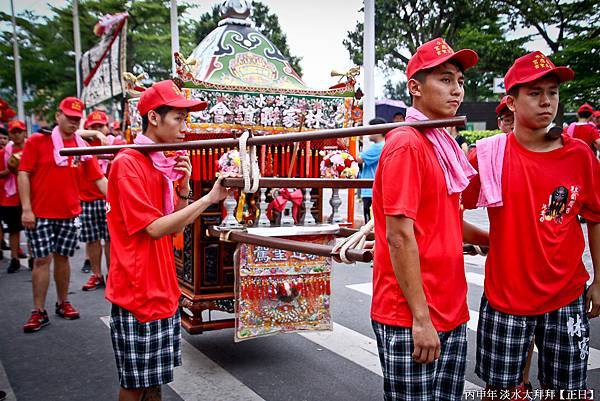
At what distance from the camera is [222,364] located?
4.06 metres

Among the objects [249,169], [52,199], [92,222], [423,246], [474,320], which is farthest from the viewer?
[92,222]

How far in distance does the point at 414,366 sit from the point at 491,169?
102 cm

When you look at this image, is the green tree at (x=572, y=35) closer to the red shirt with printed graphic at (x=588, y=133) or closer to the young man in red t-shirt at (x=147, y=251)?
the red shirt with printed graphic at (x=588, y=133)

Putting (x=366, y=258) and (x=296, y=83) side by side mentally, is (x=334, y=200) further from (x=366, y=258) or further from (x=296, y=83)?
(x=366, y=258)

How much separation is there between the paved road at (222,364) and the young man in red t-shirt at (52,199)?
1.38 feet

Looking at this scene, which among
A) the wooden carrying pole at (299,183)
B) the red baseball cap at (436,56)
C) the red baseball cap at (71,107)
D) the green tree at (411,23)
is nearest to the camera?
the red baseball cap at (436,56)

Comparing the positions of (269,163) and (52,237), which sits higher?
(269,163)

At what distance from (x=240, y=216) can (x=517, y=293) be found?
216 centimetres

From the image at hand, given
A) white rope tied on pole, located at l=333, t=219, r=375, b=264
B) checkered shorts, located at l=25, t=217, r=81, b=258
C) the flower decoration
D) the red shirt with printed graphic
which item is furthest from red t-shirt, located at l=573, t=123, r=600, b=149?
checkered shorts, located at l=25, t=217, r=81, b=258

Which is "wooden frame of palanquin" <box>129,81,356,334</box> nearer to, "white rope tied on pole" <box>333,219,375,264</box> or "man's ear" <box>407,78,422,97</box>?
"white rope tied on pole" <box>333,219,375,264</box>

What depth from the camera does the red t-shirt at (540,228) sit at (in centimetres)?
243

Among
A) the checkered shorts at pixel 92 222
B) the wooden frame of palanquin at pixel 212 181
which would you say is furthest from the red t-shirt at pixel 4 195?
the wooden frame of palanquin at pixel 212 181

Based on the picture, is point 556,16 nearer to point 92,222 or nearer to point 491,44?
point 491,44

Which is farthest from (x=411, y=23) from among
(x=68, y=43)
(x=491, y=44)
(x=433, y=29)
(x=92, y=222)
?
(x=92, y=222)
